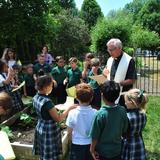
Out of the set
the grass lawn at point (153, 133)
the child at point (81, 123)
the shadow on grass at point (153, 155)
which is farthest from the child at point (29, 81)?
the child at point (81, 123)

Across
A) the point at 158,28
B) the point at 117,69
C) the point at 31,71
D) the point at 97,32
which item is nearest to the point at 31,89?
the point at 31,71

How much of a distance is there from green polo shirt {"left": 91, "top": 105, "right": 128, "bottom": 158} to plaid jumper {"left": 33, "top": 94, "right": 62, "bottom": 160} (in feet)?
3.19

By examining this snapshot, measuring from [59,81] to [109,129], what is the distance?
16.2 feet

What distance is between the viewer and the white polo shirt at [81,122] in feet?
14.7

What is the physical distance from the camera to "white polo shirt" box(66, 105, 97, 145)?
448 cm

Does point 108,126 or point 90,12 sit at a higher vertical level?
point 90,12

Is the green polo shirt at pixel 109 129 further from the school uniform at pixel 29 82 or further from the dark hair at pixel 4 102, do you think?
the school uniform at pixel 29 82

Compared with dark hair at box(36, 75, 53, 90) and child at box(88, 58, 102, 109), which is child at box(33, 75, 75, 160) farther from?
child at box(88, 58, 102, 109)

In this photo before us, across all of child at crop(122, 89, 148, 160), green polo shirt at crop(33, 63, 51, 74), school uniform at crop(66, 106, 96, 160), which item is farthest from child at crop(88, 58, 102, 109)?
school uniform at crop(66, 106, 96, 160)

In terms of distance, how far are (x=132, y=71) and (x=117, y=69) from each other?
0.25m

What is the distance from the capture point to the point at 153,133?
7438mm

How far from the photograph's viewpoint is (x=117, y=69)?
6094 millimetres

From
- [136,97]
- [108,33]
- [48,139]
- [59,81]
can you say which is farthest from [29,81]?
[108,33]

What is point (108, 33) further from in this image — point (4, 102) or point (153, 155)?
point (4, 102)
